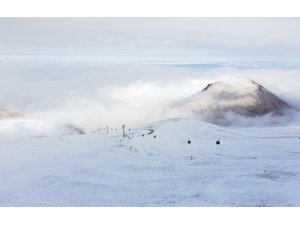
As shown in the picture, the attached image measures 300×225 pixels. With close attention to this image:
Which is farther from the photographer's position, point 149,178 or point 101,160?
point 101,160

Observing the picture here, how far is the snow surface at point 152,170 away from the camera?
3881 cm

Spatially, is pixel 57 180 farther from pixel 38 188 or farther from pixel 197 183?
pixel 197 183

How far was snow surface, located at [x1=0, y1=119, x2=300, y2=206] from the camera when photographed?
127 ft

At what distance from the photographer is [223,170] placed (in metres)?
49.0

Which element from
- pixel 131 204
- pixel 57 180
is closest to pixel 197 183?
pixel 131 204

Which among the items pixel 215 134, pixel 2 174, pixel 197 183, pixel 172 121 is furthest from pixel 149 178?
pixel 172 121

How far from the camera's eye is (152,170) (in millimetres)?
49625

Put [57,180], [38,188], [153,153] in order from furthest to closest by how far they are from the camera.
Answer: [153,153]
[57,180]
[38,188]

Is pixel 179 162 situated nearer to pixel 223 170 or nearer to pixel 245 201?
pixel 223 170

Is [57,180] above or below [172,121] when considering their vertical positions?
below

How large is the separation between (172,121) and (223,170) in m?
44.0

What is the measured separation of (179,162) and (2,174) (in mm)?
22785

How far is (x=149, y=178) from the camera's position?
4581 centimetres
